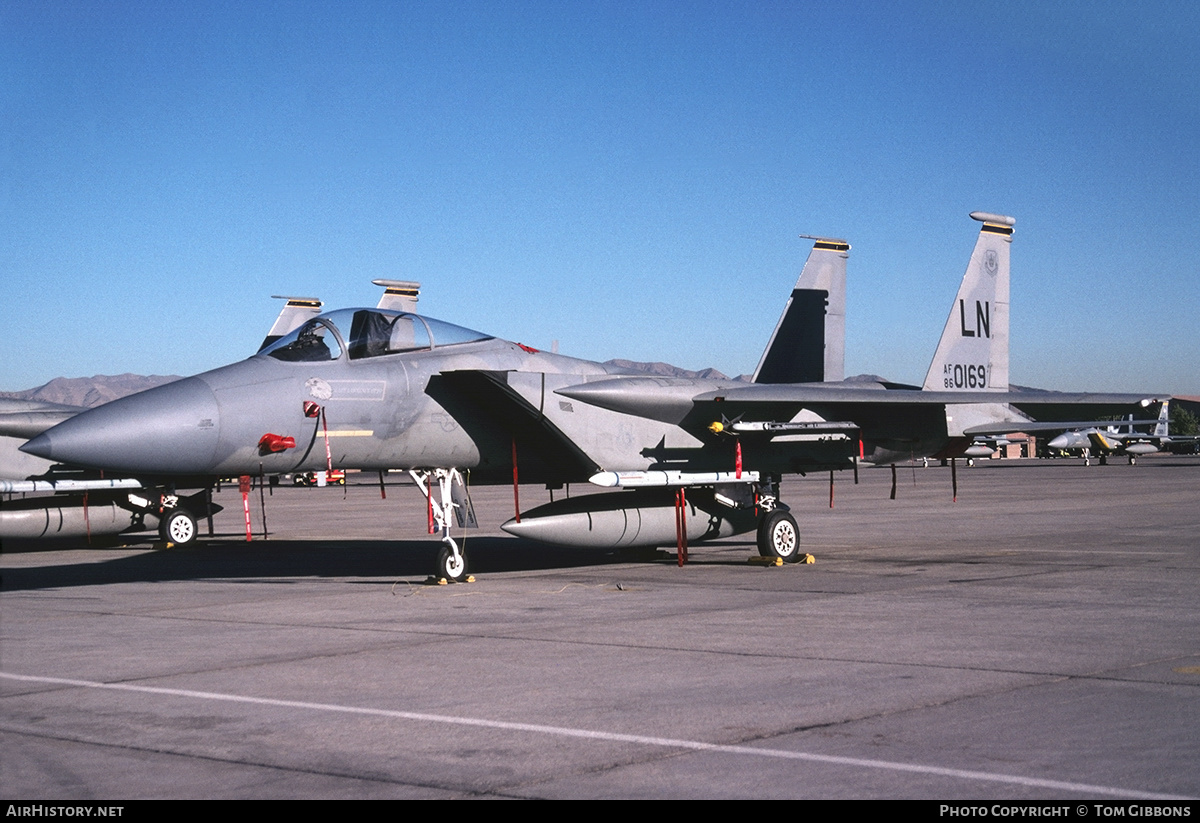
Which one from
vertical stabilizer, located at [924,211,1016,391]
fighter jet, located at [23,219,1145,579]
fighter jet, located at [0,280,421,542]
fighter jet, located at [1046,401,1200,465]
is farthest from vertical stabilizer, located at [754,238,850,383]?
fighter jet, located at [1046,401,1200,465]

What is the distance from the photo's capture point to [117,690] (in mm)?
6539

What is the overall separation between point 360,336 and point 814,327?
27.1 feet

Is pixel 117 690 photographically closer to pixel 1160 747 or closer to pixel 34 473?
pixel 1160 747

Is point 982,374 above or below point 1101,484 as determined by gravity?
above

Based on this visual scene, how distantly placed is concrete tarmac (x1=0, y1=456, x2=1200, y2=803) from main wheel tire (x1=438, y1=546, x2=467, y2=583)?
0.41 metres

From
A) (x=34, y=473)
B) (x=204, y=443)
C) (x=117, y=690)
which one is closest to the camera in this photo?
(x=117, y=690)

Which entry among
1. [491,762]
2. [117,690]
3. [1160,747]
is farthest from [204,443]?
[1160,747]

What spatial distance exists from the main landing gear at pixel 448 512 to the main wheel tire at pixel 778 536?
3809 mm

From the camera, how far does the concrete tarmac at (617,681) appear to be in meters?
4.55

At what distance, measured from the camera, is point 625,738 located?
16.9 ft

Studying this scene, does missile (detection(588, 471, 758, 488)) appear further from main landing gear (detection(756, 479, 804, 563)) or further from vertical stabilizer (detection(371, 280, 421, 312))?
vertical stabilizer (detection(371, 280, 421, 312))

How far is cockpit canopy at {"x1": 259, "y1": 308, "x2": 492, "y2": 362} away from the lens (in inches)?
442

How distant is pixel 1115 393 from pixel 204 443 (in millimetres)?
11220
